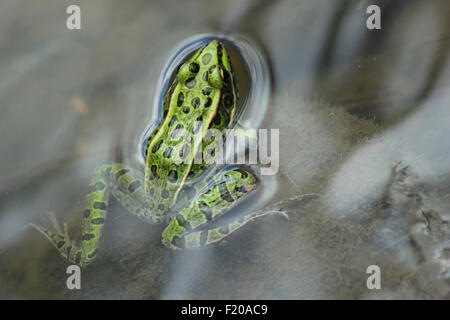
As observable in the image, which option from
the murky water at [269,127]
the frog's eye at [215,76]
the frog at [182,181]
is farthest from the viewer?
the frog's eye at [215,76]

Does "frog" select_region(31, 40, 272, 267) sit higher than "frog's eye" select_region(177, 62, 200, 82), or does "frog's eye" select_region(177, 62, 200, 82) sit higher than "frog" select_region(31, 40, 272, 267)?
Answer: "frog's eye" select_region(177, 62, 200, 82)

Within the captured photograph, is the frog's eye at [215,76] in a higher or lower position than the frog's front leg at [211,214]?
higher

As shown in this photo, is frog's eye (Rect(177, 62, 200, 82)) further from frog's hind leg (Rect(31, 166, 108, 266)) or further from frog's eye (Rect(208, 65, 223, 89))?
frog's hind leg (Rect(31, 166, 108, 266))

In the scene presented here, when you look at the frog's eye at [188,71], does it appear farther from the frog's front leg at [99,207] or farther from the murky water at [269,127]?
the frog's front leg at [99,207]

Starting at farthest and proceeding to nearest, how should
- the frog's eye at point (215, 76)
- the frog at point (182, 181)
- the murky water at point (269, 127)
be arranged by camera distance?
the frog's eye at point (215, 76) < the frog at point (182, 181) < the murky water at point (269, 127)

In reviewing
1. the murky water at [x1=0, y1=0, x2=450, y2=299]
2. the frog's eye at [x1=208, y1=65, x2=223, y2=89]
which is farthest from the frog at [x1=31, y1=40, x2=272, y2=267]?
the murky water at [x1=0, y1=0, x2=450, y2=299]

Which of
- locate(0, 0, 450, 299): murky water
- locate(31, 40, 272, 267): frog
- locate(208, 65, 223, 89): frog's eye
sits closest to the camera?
locate(0, 0, 450, 299): murky water

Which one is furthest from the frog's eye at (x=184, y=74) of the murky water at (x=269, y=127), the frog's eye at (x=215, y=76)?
the murky water at (x=269, y=127)

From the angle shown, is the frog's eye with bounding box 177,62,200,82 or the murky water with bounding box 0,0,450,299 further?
the frog's eye with bounding box 177,62,200,82
